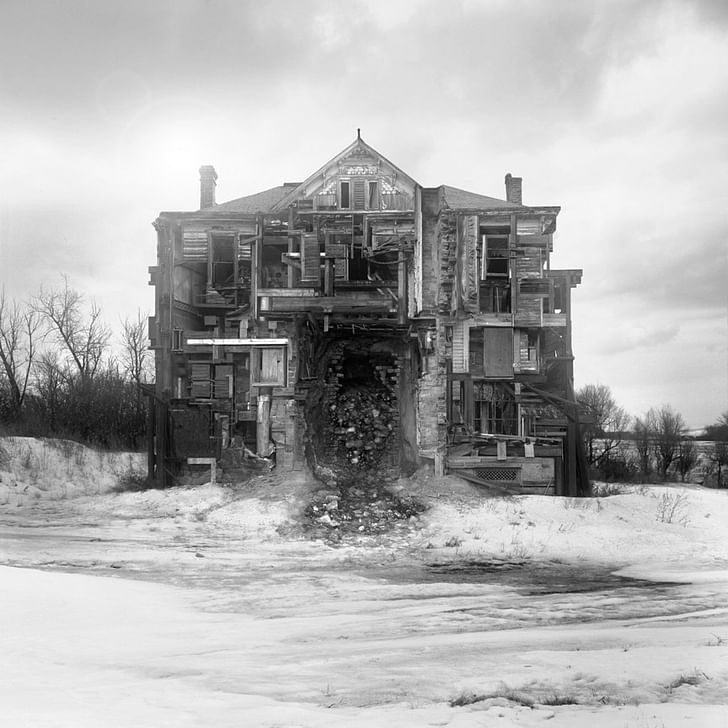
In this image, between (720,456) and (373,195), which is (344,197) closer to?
(373,195)

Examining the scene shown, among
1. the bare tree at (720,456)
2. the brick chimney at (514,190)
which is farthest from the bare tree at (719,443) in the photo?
the brick chimney at (514,190)

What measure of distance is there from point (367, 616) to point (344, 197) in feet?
54.8

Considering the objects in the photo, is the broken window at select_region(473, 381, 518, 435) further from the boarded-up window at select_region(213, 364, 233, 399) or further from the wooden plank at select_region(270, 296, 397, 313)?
the boarded-up window at select_region(213, 364, 233, 399)

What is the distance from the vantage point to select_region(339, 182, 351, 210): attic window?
23188 mm

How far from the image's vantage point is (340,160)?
23203mm

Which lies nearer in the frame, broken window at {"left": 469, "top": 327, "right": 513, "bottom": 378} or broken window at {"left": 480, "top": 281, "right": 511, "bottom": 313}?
broken window at {"left": 469, "top": 327, "right": 513, "bottom": 378}

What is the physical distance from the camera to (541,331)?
21.9 m

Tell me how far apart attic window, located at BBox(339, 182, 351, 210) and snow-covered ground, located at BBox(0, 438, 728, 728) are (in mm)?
9698

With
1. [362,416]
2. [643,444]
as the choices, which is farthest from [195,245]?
[643,444]

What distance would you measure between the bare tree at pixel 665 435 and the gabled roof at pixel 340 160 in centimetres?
3766

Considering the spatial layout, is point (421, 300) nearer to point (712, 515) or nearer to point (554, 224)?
point (554, 224)

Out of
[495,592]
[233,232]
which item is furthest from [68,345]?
[495,592]

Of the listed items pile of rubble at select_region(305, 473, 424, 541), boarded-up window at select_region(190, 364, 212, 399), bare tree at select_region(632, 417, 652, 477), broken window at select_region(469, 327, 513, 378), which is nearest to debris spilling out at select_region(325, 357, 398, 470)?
pile of rubble at select_region(305, 473, 424, 541)

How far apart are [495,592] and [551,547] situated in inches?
203
